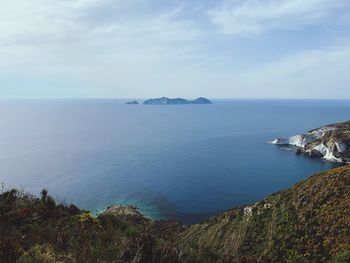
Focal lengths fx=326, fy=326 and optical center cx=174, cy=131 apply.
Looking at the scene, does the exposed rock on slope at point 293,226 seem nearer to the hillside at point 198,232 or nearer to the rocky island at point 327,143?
the hillside at point 198,232

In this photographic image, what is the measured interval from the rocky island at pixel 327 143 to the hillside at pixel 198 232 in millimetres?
74187

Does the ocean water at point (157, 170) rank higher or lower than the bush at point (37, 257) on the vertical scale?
lower

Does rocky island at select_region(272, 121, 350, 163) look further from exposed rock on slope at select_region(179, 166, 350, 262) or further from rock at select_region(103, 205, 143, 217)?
rock at select_region(103, 205, 143, 217)

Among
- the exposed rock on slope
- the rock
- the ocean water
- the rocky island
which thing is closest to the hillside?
the exposed rock on slope

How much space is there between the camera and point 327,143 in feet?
404

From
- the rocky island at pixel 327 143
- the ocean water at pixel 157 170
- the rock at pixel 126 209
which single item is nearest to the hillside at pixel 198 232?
the rock at pixel 126 209

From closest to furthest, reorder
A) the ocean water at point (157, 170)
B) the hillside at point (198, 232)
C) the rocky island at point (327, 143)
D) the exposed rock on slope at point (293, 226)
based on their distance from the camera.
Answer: the hillside at point (198, 232), the exposed rock on slope at point (293, 226), the ocean water at point (157, 170), the rocky island at point (327, 143)

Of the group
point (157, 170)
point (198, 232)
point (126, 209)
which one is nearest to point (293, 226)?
point (198, 232)

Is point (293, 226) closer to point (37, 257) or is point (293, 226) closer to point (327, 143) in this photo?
point (37, 257)

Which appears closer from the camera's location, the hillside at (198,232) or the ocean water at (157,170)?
the hillside at (198,232)

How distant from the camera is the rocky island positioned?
380 feet

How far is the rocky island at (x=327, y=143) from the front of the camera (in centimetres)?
11569

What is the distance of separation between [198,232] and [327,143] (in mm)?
91561

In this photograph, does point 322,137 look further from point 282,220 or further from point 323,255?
point 323,255
